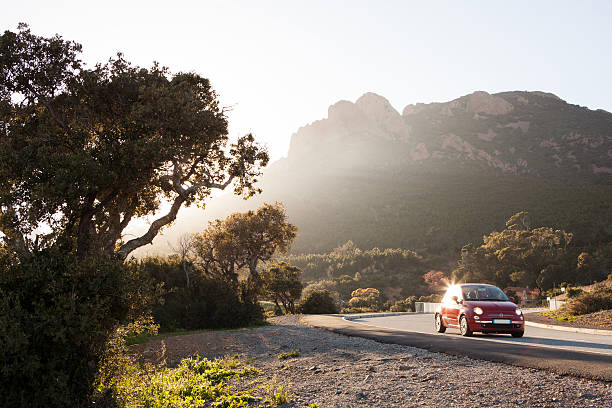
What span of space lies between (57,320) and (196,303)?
17.1 m

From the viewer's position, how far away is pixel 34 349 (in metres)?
5.45

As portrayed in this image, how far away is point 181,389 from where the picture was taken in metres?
7.36

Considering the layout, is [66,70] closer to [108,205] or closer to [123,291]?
[108,205]

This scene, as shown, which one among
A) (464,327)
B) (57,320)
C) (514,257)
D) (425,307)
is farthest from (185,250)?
(514,257)

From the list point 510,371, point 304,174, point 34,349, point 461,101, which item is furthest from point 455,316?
point 461,101

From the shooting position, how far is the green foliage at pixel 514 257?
5434 centimetres

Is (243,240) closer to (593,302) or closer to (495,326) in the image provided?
(495,326)

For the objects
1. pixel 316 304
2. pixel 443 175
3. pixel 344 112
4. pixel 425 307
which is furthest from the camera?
pixel 344 112

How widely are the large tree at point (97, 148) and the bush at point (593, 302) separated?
1564 centimetres

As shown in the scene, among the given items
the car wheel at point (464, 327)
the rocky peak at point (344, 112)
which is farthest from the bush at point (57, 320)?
the rocky peak at point (344, 112)

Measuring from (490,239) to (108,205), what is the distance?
57261 millimetres

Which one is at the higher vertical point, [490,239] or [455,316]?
[490,239]

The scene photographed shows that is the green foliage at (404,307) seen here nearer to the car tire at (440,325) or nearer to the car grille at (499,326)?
the car tire at (440,325)

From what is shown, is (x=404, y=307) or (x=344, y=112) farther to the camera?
(x=344, y=112)
